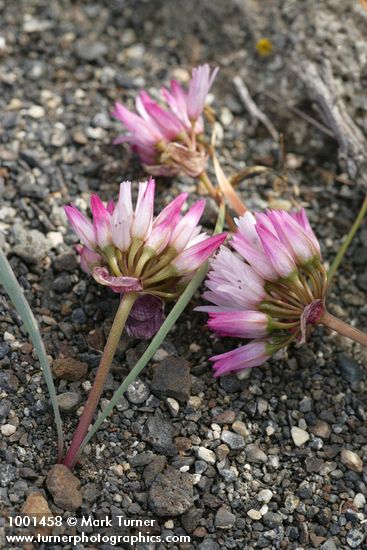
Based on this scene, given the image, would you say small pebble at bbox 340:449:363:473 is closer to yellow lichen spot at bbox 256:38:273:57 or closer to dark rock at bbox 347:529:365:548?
dark rock at bbox 347:529:365:548

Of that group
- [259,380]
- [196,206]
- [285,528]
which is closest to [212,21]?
[196,206]

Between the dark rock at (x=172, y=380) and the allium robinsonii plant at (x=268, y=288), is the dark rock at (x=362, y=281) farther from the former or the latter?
the dark rock at (x=172, y=380)

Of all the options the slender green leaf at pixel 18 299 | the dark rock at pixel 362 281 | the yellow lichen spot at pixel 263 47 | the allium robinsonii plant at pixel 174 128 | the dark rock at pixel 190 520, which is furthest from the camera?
the yellow lichen spot at pixel 263 47

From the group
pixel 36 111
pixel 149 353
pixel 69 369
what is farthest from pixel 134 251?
pixel 36 111

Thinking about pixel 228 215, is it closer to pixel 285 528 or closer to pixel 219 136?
pixel 219 136

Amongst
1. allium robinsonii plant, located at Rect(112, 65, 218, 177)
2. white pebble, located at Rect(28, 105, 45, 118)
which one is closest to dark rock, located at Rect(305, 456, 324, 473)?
allium robinsonii plant, located at Rect(112, 65, 218, 177)

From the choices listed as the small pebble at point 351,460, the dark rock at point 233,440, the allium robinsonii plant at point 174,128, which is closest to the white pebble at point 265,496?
the dark rock at point 233,440
